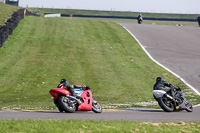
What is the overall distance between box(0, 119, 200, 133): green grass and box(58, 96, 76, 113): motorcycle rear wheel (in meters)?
2.68

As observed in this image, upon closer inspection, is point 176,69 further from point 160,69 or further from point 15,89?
point 15,89

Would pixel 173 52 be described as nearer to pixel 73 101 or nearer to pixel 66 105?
pixel 73 101

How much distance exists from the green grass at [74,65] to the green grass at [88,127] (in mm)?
6193

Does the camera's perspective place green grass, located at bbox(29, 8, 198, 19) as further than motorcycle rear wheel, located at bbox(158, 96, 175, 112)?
Yes

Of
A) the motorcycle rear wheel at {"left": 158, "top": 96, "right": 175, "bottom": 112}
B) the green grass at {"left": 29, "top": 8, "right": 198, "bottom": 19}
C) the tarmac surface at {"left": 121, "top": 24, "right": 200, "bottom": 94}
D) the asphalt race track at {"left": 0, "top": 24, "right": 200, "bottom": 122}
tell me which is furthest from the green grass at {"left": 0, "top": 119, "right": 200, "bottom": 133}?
the green grass at {"left": 29, "top": 8, "right": 198, "bottom": 19}

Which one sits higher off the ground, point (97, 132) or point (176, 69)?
point (97, 132)

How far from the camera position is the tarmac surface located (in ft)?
88.6

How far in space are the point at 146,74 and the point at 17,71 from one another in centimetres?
759

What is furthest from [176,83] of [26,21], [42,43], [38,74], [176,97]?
[26,21]

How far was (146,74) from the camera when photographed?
25.9m

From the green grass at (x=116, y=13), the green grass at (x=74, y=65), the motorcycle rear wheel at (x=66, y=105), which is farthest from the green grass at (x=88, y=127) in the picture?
the green grass at (x=116, y=13)

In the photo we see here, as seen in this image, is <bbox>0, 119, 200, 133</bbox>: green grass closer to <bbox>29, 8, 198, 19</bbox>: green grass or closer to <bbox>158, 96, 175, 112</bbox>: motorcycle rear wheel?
<bbox>158, 96, 175, 112</bbox>: motorcycle rear wheel

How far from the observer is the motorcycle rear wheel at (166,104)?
13898 mm

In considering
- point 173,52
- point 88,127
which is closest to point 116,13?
point 173,52
